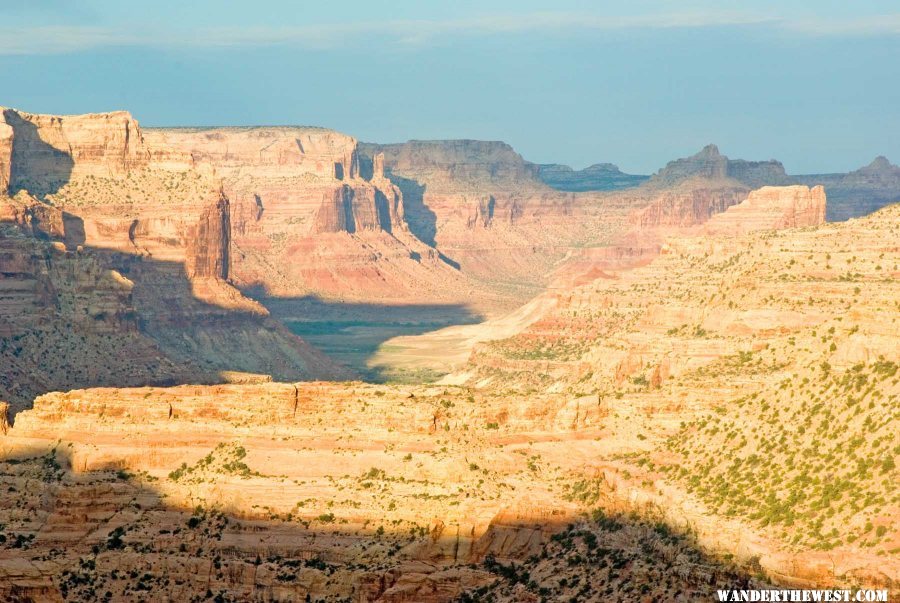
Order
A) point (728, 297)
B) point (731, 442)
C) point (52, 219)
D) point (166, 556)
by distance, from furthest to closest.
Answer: point (52, 219), point (728, 297), point (166, 556), point (731, 442)

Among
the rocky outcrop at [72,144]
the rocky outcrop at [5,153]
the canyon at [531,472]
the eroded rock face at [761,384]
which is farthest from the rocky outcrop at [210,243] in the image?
the canyon at [531,472]

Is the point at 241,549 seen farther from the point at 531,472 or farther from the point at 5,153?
the point at 5,153

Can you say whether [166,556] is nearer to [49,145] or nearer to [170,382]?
[170,382]

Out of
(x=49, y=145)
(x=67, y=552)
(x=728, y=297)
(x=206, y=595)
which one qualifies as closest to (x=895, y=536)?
(x=206, y=595)

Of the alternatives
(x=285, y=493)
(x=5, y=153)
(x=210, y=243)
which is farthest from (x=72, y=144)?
(x=285, y=493)

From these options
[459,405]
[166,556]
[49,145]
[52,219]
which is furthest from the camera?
[49,145]

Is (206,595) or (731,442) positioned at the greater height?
(731,442)

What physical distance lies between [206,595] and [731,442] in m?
17.8

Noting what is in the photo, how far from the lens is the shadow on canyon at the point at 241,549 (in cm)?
7688

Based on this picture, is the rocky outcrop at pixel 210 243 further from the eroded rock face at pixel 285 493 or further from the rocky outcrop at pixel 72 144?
the eroded rock face at pixel 285 493

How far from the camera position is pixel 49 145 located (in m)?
174

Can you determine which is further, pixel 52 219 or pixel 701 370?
pixel 52 219

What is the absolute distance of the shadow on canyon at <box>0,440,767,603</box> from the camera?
3027 inches

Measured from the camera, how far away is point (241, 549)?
3292 inches
